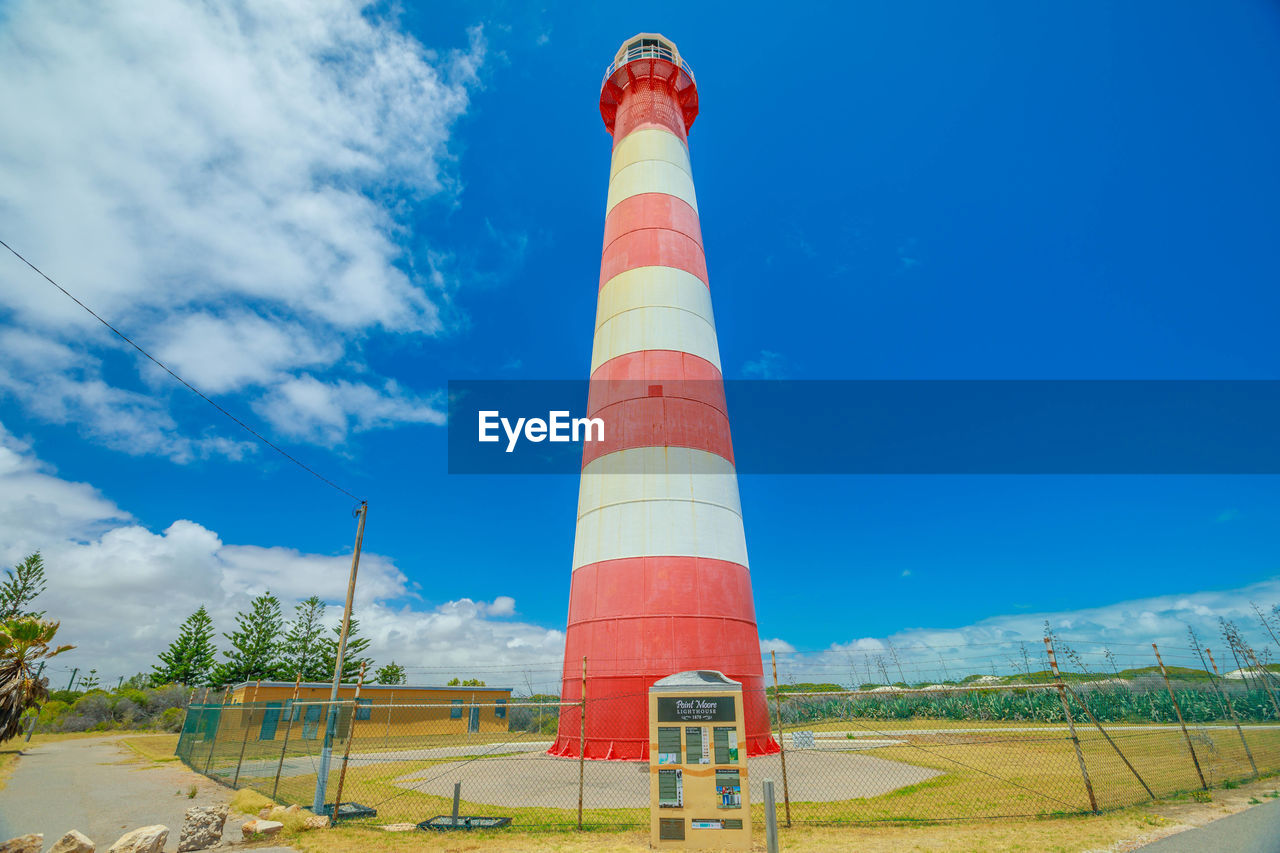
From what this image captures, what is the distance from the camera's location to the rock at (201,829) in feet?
25.7

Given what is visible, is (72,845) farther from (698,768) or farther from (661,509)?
(661,509)

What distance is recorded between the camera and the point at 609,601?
15281 millimetres

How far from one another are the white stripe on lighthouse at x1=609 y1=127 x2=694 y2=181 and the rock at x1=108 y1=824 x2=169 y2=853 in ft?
68.0

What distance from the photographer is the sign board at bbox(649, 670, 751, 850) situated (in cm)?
750

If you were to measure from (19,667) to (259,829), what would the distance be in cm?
907

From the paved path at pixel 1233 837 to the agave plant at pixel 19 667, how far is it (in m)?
20.0

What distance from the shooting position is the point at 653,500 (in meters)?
15.9

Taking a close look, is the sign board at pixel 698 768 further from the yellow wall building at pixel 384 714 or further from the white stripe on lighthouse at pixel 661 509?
the yellow wall building at pixel 384 714

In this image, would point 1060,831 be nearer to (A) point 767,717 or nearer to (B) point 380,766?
(A) point 767,717

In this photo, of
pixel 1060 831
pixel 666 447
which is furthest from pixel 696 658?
pixel 1060 831

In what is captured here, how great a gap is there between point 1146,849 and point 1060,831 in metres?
0.99

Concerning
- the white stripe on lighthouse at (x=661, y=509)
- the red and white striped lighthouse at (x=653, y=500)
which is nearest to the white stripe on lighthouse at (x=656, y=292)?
the red and white striped lighthouse at (x=653, y=500)

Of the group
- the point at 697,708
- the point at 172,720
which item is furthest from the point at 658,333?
the point at 172,720

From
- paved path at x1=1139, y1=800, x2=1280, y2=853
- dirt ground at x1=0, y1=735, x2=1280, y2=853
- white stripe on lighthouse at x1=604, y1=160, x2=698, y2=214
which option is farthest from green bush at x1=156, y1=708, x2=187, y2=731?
paved path at x1=1139, y1=800, x2=1280, y2=853
